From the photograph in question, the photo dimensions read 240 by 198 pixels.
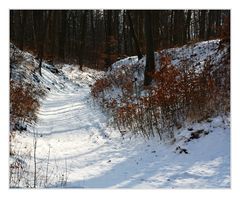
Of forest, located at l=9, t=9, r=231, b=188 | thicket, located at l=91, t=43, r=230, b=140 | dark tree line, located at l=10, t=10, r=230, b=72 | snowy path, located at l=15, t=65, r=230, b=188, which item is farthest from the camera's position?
dark tree line, located at l=10, t=10, r=230, b=72

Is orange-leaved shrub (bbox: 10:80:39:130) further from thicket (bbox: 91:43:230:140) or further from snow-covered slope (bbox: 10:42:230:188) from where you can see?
thicket (bbox: 91:43:230:140)

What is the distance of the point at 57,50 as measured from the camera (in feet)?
77.0

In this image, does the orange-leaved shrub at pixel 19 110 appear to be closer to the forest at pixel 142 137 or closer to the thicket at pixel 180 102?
the forest at pixel 142 137

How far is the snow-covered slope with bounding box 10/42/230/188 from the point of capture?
482 cm

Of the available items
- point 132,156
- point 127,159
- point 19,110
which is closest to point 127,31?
point 19,110

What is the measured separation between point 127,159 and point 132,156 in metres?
0.14

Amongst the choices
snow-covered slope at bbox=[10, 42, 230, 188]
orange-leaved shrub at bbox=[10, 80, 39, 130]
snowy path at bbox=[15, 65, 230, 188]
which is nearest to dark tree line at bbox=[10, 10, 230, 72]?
orange-leaved shrub at bbox=[10, 80, 39, 130]

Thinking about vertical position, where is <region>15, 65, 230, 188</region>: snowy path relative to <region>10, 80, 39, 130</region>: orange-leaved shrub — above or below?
below

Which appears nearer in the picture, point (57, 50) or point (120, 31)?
point (57, 50)

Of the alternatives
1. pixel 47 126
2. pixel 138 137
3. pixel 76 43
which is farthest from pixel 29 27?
pixel 138 137

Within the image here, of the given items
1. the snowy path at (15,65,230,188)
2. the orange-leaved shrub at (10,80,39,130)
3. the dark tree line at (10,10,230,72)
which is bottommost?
the snowy path at (15,65,230,188)

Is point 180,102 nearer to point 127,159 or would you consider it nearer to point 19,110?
point 127,159

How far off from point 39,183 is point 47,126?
3.49 meters
